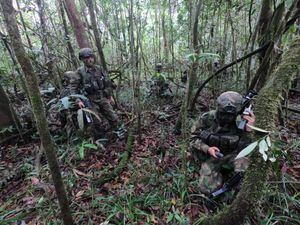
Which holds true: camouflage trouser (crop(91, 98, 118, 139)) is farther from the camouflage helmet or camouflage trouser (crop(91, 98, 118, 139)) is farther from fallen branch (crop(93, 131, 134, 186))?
the camouflage helmet

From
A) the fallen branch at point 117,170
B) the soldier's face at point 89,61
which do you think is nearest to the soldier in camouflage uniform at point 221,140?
the fallen branch at point 117,170

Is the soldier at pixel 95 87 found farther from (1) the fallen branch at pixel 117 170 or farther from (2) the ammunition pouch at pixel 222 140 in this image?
(2) the ammunition pouch at pixel 222 140

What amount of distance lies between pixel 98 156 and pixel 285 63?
3.19 m

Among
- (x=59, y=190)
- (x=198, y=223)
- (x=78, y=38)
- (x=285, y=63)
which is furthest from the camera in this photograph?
(x=78, y=38)

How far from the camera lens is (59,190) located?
1.64 m

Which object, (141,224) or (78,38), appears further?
(78,38)

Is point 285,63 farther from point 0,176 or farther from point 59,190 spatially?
point 0,176

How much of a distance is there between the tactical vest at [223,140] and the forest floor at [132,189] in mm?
384

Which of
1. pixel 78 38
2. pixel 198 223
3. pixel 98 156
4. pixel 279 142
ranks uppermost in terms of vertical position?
pixel 78 38

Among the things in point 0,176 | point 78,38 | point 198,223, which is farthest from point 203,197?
point 78,38

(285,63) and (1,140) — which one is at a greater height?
(285,63)

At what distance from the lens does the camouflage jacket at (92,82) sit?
4258mm

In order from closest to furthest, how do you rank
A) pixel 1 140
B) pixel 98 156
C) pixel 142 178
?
pixel 142 178 < pixel 98 156 < pixel 1 140

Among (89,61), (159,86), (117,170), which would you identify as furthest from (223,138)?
(159,86)
